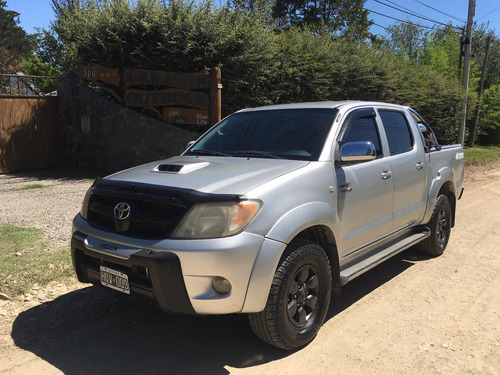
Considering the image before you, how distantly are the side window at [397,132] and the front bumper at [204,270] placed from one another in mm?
2378

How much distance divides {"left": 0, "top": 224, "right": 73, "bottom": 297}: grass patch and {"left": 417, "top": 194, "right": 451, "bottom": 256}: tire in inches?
166

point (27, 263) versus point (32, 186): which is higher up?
point (32, 186)

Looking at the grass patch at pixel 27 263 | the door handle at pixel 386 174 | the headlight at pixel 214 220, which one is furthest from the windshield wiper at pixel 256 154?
the grass patch at pixel 27 263

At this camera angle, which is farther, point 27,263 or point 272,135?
point 27,263

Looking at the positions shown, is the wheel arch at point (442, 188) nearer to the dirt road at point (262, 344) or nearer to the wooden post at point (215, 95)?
the dirt road at point (262, 344)

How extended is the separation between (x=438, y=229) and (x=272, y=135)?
2.84 meters

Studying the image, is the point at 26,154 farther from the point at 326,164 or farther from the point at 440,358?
the point at 440,358

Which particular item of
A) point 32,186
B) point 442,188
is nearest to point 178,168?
point 442,188

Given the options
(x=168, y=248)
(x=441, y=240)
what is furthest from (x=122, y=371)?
(x=441, y=240)

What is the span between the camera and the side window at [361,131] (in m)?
4.03

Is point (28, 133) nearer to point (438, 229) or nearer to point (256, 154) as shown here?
point (256, 154)

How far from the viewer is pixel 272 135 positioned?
408cm

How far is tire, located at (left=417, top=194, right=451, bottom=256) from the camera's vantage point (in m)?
5.36

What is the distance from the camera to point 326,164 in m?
3.55
